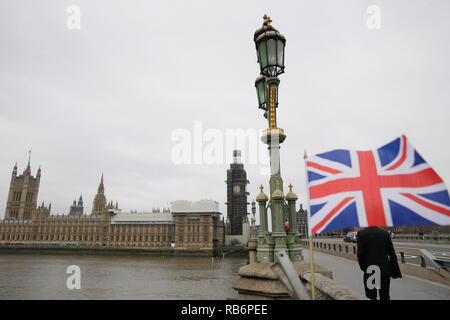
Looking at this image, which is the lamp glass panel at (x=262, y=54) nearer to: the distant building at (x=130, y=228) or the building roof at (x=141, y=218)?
the distant building at (x=130, y=228)

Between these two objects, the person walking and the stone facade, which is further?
the stone facade

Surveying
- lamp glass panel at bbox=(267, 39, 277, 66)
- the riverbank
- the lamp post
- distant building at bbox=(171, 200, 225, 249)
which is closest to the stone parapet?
the lamp post

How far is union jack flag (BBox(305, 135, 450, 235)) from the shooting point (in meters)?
4.32

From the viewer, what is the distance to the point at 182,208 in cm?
11794

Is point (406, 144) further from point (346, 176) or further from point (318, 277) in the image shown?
point (318, 277)

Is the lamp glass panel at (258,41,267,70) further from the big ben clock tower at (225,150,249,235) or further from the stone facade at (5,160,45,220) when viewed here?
the stone facade at (5,160,45,220)

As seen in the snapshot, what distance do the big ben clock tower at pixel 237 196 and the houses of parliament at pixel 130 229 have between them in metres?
24.6

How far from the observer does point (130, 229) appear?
12538 centimetres

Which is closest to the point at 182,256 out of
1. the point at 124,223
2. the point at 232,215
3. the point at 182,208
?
the point at 182,208

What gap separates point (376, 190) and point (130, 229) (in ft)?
438

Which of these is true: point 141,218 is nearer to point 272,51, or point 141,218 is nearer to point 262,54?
point 262,54

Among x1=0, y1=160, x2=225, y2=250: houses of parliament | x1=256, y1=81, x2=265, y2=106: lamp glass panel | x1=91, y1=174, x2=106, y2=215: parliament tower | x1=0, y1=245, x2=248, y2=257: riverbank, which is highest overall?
x1=91, y1=174, x2=106, y2=215: parliament tower

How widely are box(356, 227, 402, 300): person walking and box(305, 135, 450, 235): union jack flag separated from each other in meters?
1.01
